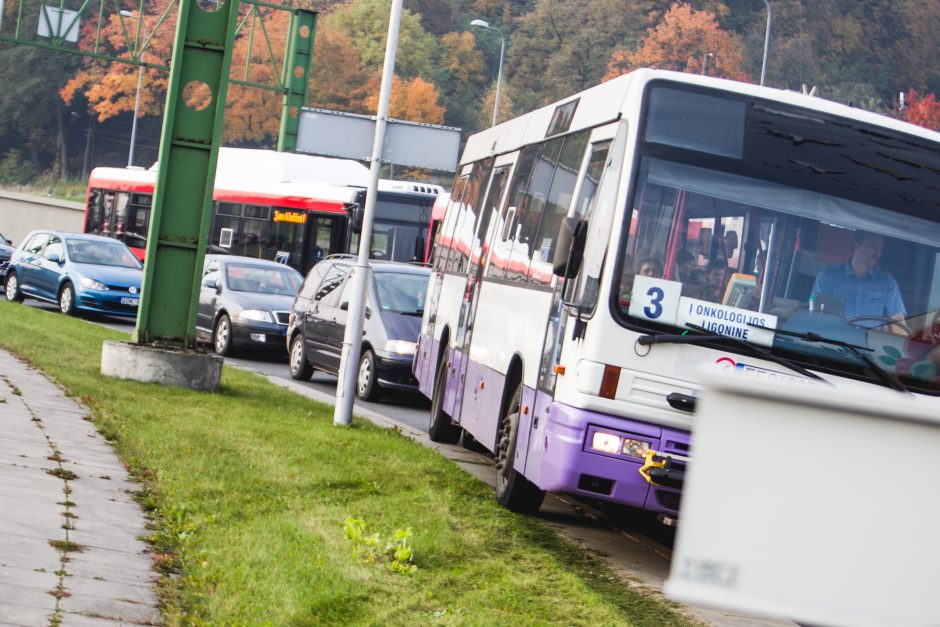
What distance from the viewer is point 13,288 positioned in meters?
30.9

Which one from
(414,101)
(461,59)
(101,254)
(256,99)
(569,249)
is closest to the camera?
(569,249)

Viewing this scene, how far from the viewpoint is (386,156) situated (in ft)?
44.4

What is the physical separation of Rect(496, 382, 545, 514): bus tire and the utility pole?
345cm

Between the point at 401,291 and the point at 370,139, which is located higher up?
the point at 370,139

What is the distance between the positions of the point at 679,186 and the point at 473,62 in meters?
97.3

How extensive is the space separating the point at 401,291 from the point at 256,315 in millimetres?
5007

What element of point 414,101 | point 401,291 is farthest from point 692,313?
point 414,101

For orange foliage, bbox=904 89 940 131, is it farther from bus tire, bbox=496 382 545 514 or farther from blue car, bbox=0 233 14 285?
bus tire, bbox=496 382 545 514

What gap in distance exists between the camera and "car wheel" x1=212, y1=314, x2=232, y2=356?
22812mm

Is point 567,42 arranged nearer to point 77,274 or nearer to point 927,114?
point 927,114

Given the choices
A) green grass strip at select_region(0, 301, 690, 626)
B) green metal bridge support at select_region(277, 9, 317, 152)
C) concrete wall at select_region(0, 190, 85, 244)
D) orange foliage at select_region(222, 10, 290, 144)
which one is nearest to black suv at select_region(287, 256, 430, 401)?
green grass strip at select_region(0, 301, 690, 626)

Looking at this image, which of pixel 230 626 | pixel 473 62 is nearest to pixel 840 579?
pixel 230 626

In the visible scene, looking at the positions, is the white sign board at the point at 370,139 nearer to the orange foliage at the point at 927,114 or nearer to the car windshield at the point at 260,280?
the car windshield at the point at 260,280

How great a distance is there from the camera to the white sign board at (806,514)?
7.84ft
